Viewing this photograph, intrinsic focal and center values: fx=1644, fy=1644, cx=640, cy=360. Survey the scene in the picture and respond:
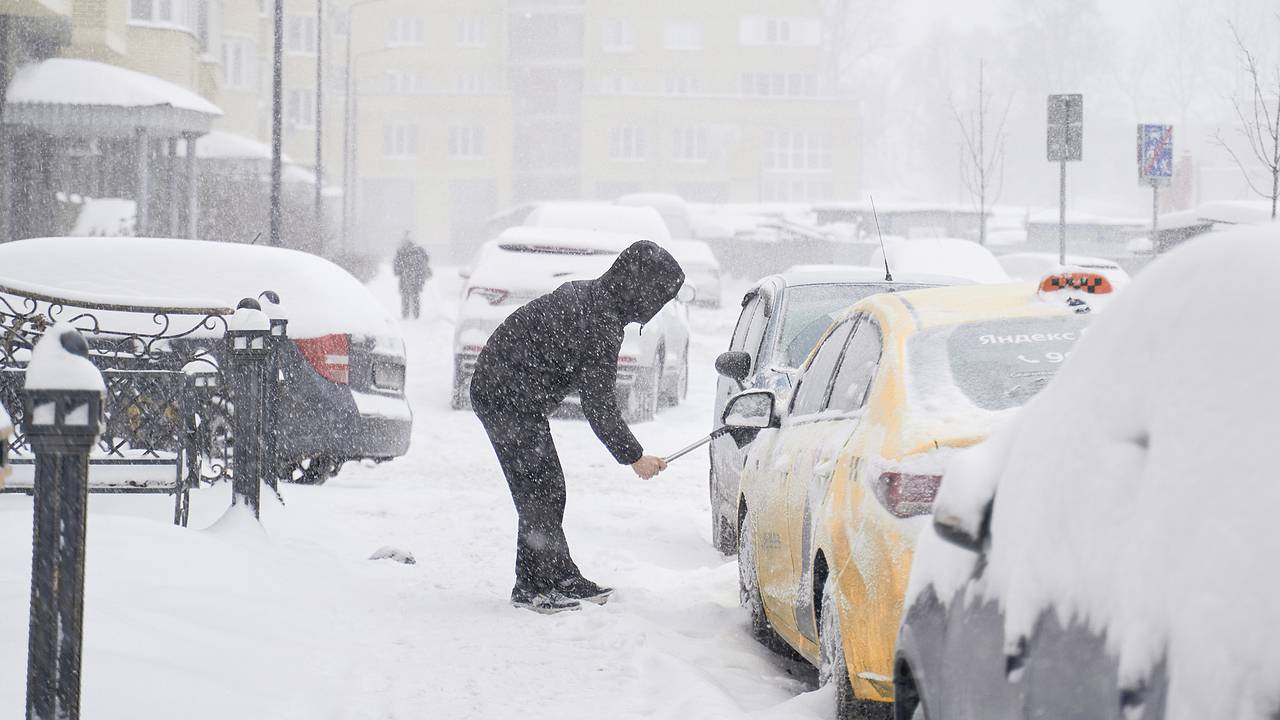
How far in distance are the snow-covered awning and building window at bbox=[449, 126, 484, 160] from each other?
5337cm

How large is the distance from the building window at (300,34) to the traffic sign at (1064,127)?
209 ft

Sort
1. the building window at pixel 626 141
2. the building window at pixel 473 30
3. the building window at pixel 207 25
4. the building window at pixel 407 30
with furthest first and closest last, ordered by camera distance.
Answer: the building window at pixel 473 30, the building window at pixel 407 30, the building window at pixel 626 141, the building window at pixel 207 25

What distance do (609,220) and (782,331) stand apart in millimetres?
11801

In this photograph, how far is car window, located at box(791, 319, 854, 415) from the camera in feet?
19.9

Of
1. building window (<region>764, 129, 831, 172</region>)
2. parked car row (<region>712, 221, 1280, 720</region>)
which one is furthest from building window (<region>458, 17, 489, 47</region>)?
parked car row (<region>712, 221, 1280, 720</region>)

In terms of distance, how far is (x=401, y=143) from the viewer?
82.8 metres

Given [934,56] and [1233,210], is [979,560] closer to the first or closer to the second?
[1233,210]

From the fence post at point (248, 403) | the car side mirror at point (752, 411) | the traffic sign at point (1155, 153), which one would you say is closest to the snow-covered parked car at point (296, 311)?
the fence post at point (248, 403)

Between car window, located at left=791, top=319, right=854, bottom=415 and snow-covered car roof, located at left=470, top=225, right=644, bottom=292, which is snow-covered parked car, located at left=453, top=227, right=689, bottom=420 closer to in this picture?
snow-covered car roof, located at left=470, top=225, right=644, bottom=292

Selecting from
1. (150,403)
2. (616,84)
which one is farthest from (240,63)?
(150,403)

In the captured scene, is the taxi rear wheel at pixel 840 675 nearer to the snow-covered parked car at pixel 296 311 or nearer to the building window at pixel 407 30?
the snow-covered parked car at pixel 296 311

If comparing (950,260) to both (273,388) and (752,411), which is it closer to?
(273,388)

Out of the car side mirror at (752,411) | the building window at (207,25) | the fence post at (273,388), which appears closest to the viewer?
the car side mirror at (752,411)

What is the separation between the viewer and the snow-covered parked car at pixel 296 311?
10.8 metres
